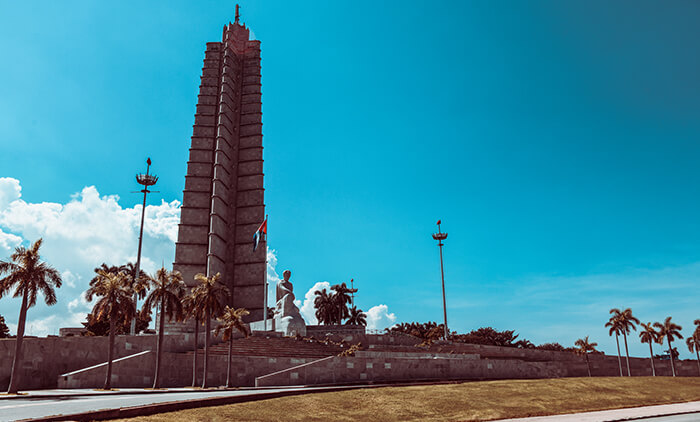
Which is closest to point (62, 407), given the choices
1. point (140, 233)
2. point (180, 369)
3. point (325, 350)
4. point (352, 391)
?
point (352, 391)

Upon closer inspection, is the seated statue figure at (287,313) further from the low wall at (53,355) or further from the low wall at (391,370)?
the low wall at (53,355)

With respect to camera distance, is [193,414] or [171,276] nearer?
[193,414]

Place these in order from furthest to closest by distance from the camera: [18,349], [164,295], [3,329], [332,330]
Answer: [332,330], [3,329], [164,295], [18,349]

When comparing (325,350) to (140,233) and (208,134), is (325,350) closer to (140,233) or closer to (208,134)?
(140,233)

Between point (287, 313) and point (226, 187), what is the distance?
25878 millimetres

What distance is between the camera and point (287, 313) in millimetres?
51031

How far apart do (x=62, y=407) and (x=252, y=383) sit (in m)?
17.2

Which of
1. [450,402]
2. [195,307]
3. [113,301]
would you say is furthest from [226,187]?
[450,402]

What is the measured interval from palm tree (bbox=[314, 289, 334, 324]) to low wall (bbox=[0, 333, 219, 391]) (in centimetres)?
4853

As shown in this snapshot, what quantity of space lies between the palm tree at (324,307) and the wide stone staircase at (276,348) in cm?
3751

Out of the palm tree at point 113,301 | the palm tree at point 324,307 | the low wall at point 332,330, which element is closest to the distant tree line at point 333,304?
the palm tree at point 324,307

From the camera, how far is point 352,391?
22.3 meters

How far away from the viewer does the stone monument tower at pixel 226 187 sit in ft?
217

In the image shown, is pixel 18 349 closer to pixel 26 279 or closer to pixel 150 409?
pixel 26 279
